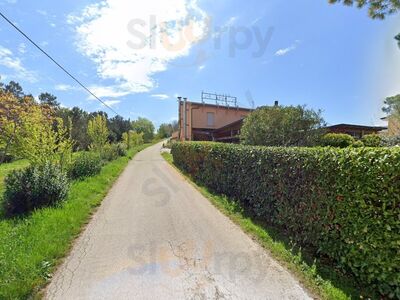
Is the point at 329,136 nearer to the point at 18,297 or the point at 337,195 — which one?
the point at 337,195

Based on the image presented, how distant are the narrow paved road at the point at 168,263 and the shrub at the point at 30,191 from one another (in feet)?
4.49

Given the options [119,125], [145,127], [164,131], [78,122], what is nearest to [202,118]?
[78,122]

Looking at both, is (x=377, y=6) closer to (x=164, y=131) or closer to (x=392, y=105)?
(x=392, y=105)

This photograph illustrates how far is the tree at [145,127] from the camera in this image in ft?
279

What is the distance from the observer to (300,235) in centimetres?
464

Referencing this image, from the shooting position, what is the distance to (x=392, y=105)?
31.9 meters

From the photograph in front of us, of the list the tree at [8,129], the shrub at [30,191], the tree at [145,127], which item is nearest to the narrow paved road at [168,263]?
the shrub at [30,191]

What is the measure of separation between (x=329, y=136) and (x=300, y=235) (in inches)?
548

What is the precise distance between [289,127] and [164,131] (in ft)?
289

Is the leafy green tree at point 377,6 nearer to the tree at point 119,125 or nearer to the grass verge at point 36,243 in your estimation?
the grass verge at point 36,243

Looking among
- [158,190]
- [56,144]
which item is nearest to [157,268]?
[158,190]

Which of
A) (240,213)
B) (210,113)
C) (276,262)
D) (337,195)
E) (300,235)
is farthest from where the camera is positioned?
(210,113)

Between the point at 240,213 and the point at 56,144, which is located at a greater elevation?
the point at 56,144

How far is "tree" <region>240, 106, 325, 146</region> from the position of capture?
499 inches
